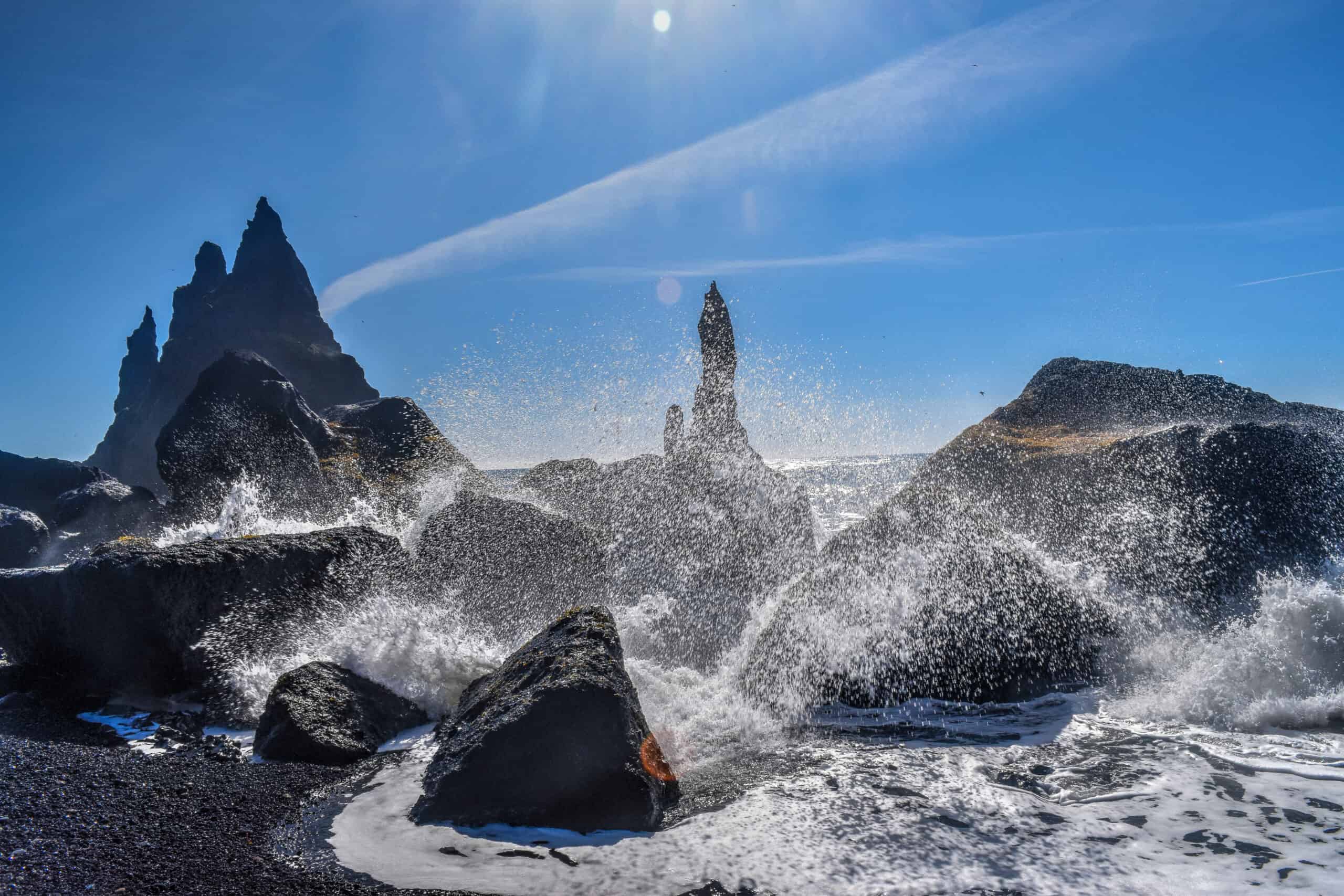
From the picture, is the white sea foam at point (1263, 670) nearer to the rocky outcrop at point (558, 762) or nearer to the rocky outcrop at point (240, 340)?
the rocky outcrop at point (558, 762)

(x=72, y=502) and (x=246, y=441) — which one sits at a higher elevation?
(x=246, y=441)

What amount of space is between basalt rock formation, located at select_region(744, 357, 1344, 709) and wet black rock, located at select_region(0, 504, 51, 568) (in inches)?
1058

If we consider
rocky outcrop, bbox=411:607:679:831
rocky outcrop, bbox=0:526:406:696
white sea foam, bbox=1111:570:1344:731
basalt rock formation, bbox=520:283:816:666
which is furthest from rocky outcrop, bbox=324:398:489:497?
white sea foam, bbox=1111:570:1344:731

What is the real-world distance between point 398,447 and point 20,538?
497 inches

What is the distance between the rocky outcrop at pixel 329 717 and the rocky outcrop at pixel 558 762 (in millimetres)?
1202

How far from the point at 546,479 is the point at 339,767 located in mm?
15491

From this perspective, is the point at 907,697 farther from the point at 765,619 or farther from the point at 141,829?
the point at 141,829

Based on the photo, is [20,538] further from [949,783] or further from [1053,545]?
A: [1053,545]

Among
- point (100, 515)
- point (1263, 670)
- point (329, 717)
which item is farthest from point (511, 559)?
point (100, 515)

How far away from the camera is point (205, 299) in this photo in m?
94.3

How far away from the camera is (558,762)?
4.85 m

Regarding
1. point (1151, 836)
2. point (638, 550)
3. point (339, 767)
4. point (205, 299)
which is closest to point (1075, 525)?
point (638, 550)

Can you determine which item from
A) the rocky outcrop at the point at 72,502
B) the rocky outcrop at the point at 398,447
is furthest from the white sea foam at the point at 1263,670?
the rocky outcrop at the point at 72,502

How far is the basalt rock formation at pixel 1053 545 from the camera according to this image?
791 cm
